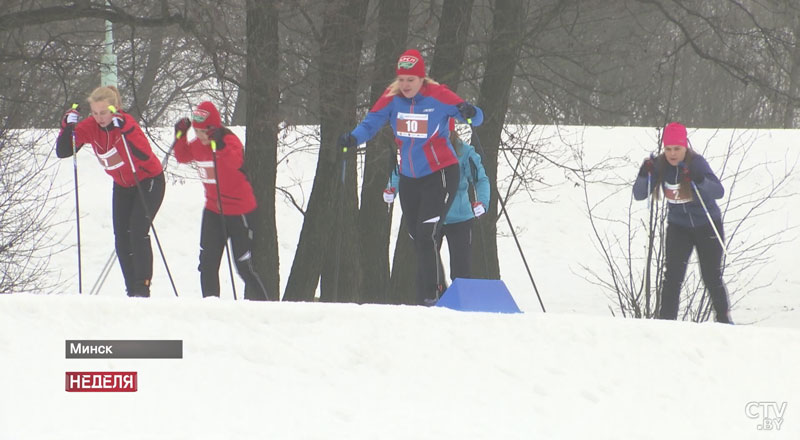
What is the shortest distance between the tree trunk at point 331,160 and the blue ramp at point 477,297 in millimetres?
3204

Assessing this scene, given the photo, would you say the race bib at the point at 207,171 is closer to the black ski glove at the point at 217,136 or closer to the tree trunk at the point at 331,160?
the black ski glove at the point at 217,136

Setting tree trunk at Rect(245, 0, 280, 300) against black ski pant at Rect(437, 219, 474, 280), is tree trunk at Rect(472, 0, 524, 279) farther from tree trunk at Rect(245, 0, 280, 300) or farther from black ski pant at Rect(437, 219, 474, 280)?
black ski pant at Rect(437, 219, 474, 280)

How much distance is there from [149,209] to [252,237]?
0.76 metres

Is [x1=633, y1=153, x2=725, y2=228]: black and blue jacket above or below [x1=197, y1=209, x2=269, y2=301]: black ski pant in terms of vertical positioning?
above

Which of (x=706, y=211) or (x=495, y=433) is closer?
(x=495, y=433)

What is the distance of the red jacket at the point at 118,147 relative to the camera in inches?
285

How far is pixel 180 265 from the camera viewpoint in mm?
18391

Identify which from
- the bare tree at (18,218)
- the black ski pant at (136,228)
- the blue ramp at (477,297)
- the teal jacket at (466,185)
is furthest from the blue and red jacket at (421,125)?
the bare tree at (18,218)

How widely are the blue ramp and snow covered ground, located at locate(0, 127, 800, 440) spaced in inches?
21.5

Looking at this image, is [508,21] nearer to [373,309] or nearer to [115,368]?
[373,309]

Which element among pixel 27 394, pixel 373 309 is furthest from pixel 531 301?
pixel 27 394

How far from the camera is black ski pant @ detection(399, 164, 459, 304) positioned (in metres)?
7.25

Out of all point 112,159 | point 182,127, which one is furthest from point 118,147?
point 182,127

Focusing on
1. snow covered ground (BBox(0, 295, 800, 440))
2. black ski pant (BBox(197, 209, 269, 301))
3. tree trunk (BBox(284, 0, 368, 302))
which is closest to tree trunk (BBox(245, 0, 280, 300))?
tree trunk (BBox(284, 0, 368, 302))
